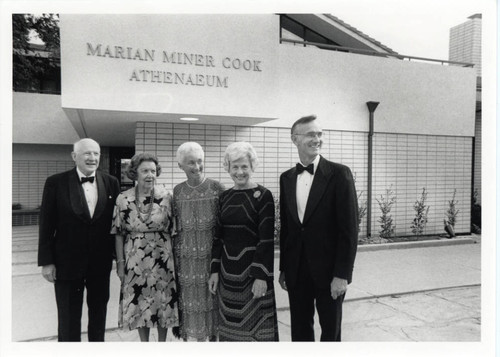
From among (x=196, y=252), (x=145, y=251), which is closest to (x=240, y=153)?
(x=196, y=252)

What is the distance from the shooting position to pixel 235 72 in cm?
460

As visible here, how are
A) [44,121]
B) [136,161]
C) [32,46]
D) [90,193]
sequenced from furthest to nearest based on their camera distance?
1. [44,121]
2. [32,46]
3. [90,193]
4. [136,161]

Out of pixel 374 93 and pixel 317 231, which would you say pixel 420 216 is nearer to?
pixel 374 93

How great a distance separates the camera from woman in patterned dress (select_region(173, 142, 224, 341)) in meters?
2.59

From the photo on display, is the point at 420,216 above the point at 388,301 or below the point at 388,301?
Answer: above

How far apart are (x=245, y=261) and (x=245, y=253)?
0.05m

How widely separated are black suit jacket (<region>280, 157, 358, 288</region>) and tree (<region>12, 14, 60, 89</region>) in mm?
2260

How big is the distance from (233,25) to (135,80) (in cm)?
118

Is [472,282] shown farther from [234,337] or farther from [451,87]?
[451,87]

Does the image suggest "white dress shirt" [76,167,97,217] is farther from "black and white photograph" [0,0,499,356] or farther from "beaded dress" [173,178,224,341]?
"beaded dress" [173,178,224,341]

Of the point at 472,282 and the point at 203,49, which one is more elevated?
the point at 203,49

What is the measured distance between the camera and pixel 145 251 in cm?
257
